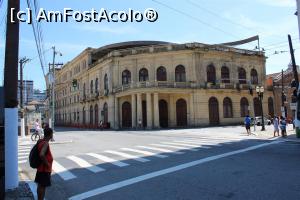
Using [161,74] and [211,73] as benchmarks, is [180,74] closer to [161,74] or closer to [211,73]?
[161,74]

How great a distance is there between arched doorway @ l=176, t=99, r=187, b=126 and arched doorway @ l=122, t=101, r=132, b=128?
7043 mm

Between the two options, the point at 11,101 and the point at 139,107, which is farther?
the point at 139,107

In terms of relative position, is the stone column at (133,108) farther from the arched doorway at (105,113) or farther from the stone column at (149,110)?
the arched doorway at (105,113)

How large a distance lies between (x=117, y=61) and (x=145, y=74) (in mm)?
4716

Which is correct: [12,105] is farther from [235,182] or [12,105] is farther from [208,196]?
[235,182]

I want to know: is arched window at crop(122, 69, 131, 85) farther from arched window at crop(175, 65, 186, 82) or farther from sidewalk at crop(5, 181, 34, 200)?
sidewalk at crop(5, 181, 34, 200)

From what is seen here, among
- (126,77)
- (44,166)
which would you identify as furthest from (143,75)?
(44,166)

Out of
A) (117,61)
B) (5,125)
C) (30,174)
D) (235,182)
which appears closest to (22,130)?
(117,61)

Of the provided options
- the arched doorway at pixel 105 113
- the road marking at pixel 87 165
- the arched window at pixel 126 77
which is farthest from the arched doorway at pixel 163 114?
the road marking at pixel 87 165

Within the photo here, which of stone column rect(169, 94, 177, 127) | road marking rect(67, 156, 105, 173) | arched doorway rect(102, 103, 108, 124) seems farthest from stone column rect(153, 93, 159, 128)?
road marking rect(67, 156, 105, 173)

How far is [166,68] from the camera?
49.2m

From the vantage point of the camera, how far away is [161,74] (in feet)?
163

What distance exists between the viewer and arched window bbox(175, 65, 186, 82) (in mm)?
48719

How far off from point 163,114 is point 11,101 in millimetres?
40067
